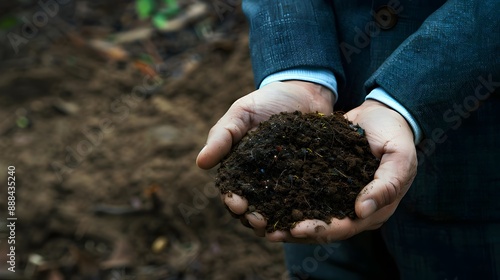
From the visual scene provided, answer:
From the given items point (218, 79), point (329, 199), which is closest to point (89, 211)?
point (218, 79)

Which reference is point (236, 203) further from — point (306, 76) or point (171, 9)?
point (171, 9)

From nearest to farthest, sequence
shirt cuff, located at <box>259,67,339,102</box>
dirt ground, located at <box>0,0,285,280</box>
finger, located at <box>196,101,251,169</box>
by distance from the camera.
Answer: finger, located at <box>196,101,251,169</box>, shirt cuff, located at <box>259,67,339,102</box>, dirt ground, located at <box>0,0,285,280</box>

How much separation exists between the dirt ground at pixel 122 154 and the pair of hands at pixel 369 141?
1160mm

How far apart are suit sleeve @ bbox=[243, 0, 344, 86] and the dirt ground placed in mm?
1194

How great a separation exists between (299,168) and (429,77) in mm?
317

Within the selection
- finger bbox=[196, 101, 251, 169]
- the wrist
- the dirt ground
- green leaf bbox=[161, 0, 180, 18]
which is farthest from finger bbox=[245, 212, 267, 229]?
green leaf bbox=[161, 0, 180, 18]

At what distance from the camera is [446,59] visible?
1.27m

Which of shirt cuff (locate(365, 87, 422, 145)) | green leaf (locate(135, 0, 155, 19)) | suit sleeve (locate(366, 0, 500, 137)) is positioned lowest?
green leaf (locate(135, 0, 155, 19))

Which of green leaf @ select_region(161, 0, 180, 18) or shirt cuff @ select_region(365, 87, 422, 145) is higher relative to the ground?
shirt cuff @ select_region(365, 87, 422, 145)

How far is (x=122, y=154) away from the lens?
9.34 feet

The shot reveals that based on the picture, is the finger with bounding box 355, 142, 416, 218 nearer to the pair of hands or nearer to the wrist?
the pair of hands

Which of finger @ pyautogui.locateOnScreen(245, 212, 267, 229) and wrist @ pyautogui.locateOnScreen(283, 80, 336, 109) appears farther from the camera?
wrist @ pyautogui.locateOnScreen(283, 80, 336, 109)

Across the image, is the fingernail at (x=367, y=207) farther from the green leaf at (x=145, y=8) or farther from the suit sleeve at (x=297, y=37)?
the green leaf at (x=145, y=8)

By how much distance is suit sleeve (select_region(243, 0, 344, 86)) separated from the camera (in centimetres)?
147
